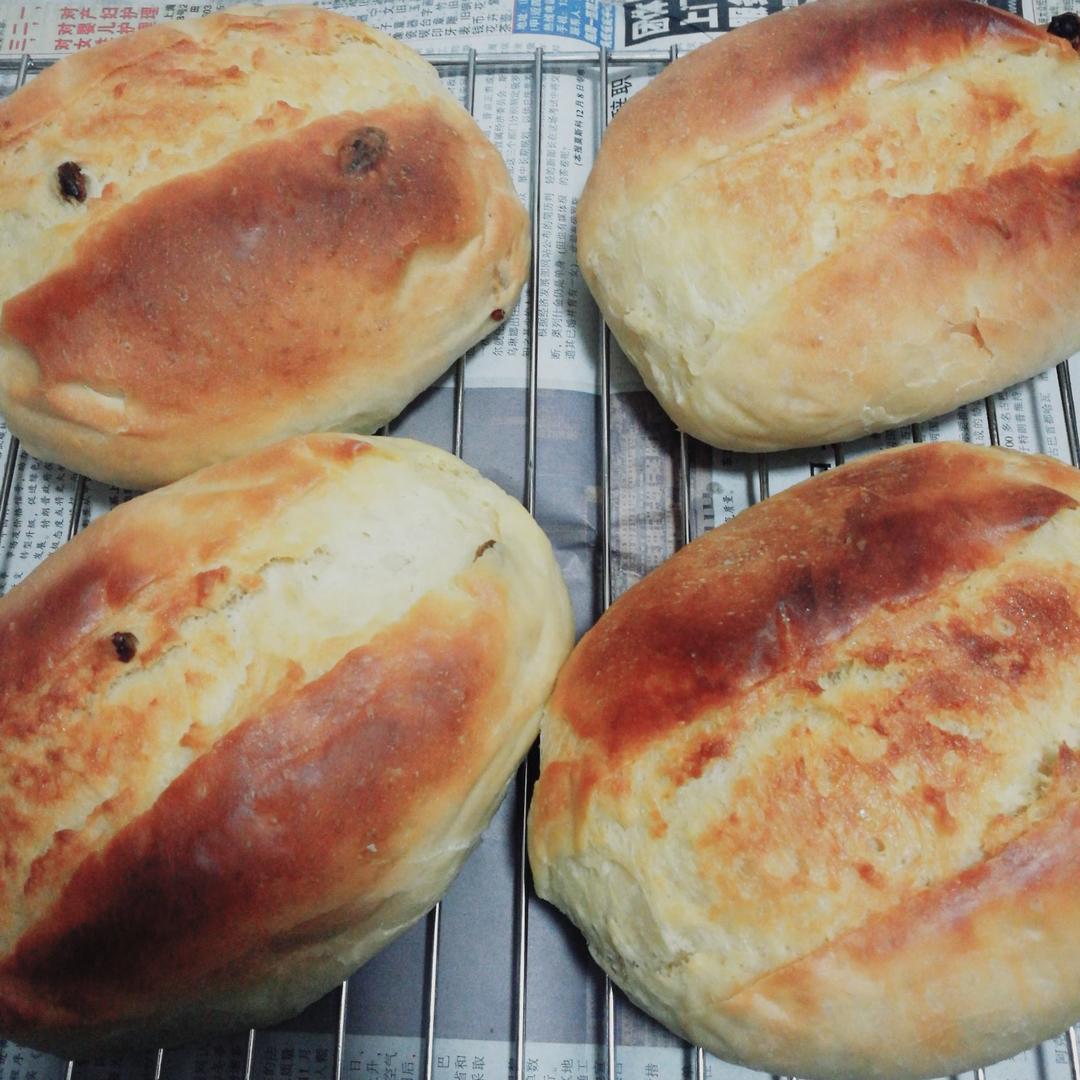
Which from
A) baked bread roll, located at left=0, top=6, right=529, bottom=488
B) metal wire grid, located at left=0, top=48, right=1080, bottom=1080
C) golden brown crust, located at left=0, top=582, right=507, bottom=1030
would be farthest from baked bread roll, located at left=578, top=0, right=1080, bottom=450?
golden brown crust, located at left=0, top=582, right=507, bottom=1030

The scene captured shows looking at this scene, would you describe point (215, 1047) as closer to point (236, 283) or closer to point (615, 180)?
point (236, 283)

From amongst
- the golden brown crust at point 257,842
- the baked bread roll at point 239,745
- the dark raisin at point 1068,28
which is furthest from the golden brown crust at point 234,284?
the dark raisin at point 1068,28

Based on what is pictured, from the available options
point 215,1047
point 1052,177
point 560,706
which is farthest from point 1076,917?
point 215,1047

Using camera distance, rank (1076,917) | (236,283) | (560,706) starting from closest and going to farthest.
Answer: (1076,917)
(560,706)
(236,283)

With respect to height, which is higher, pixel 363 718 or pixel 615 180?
pixel 615 180

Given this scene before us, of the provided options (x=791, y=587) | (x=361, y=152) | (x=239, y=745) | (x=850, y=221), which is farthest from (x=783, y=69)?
(x=239, y=745)

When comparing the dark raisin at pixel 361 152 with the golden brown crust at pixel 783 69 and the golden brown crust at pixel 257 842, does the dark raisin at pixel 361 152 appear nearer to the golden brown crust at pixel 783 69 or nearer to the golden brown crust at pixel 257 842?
the golden brown crust at pixel 783 69
